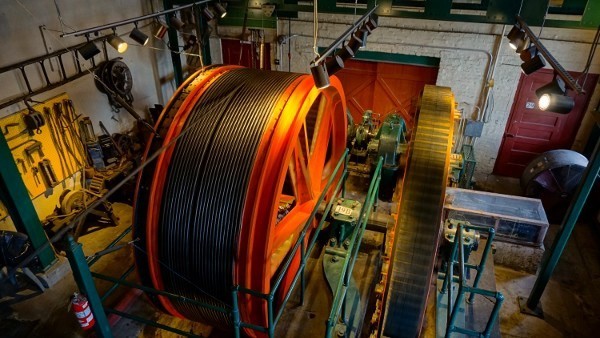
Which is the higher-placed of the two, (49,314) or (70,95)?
(70,95)

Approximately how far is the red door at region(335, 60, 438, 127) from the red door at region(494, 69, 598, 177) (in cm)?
190

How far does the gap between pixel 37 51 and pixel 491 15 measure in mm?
7238

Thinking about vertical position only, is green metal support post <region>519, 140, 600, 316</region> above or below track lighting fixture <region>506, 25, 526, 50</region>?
below

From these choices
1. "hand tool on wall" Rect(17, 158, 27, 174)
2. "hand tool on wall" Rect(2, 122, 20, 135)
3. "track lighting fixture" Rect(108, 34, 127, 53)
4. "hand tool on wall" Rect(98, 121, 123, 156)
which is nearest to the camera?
"track lighting fixture" Rect(108, 34, 127, 53)

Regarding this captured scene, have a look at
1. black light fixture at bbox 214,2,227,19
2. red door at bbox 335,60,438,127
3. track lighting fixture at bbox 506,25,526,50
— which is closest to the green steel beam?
track lighting fixture at bbox 506,25,526,50

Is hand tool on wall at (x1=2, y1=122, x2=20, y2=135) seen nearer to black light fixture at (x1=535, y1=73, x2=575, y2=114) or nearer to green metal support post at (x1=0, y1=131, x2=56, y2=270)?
green metal support post at (x1=0, y1=131, x2=56, y2=270)

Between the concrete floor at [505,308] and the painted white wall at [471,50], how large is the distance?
294cm

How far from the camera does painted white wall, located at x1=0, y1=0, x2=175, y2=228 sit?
6504 mm

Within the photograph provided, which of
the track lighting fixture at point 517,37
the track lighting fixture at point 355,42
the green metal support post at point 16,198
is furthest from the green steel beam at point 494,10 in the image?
the green metal support post at point 16,198

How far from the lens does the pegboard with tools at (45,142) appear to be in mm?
6656

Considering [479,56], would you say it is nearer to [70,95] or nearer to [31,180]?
[70,95]

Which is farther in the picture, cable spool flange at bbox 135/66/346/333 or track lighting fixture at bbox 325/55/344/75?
track lighting fixture at bbox 325/55/344/75

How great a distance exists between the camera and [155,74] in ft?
32.9

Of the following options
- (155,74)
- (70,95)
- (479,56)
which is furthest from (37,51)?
(479,56)
